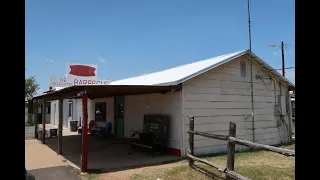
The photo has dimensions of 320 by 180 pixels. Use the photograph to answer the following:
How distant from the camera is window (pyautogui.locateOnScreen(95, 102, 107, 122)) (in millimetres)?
17508

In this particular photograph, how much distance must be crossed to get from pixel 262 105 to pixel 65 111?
58.3 ft

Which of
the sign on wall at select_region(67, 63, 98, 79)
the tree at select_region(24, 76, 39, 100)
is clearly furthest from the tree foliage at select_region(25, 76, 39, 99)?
the sign on wall at select_region(67, 63, 98, 79)

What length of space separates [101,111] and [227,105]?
912cm

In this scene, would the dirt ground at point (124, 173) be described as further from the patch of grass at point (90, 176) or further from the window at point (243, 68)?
the window at point (243, 68)

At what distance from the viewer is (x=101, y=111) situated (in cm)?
1797

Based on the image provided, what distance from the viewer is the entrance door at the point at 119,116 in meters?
15.2

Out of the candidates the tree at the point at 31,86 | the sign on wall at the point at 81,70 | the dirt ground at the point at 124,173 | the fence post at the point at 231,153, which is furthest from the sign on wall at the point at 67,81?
the tree at the point at 31,86

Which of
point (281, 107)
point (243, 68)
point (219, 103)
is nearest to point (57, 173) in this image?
point (219, 103)

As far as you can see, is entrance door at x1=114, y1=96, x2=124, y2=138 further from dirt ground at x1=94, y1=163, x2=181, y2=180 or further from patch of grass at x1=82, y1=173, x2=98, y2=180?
patch of grass at x1=82, y1=173, x2=98, y2=180

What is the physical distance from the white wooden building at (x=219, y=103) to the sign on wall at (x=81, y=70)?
21.3 feet
